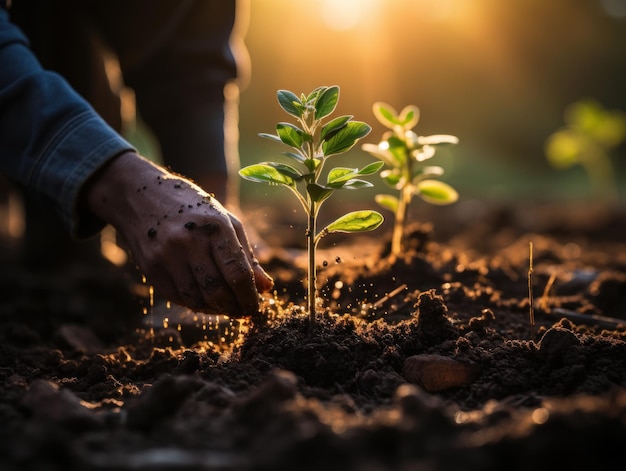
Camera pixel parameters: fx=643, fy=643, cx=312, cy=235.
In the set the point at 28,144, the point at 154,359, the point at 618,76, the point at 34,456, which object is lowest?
the point at 154,359

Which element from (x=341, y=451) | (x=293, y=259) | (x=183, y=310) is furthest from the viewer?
(x=293, y=259)

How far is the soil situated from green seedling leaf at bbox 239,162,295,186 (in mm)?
375

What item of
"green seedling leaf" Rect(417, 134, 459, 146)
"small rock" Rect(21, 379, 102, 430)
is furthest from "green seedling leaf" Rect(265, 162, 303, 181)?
"green seedling leaf" Rect(417, 134, 459, 146)

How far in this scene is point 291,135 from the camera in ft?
5.45

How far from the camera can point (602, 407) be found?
1030 millimetres

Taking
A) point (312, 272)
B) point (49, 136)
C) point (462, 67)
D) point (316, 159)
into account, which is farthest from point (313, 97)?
point (462, 67)

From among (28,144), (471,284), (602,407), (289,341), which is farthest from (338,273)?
(602,407)

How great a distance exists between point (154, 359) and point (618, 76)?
1200 centimetres

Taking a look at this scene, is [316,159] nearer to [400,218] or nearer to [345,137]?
[345,137]

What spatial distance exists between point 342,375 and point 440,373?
0.23 m

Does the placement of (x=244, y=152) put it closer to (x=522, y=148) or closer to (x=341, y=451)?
(x=522, y=148)

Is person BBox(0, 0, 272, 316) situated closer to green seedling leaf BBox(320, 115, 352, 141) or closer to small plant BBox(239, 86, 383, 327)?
small plant BBox(239, 86, 383, 327)

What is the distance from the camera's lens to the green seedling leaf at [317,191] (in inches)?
62.1

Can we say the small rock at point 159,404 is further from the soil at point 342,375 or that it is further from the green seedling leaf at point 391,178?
the green seedling leaf at point 391,178
